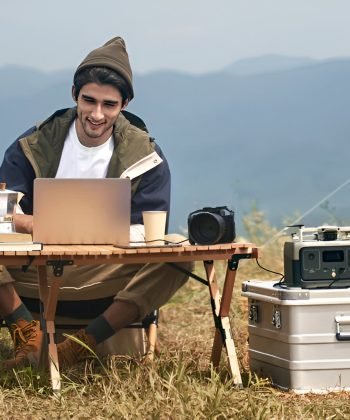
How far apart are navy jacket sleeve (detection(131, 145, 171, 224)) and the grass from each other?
0.60 m

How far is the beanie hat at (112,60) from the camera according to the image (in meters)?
4.92

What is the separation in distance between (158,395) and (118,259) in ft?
1.60

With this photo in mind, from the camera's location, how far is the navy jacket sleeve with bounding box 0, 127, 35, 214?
505 centimetres

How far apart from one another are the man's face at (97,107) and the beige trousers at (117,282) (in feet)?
1.88

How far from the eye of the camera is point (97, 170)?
5047mm

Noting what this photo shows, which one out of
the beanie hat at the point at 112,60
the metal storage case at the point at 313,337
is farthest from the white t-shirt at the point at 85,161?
the metal storage case at the point at 313,337

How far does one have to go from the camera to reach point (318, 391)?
4.39 m

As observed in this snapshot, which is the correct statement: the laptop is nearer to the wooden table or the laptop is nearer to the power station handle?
the wooden table

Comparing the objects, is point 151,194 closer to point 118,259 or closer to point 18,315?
point 18,315

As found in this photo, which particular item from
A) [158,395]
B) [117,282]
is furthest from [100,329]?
[158,395]

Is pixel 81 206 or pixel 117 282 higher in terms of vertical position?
pixel 81 206

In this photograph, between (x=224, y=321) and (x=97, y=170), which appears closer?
(x=224, y=321)

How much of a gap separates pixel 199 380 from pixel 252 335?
14.9 inches

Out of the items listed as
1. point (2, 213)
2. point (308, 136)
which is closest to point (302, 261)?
point (2, 213)
